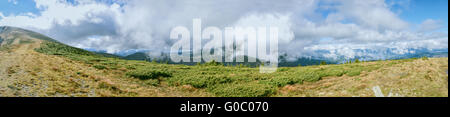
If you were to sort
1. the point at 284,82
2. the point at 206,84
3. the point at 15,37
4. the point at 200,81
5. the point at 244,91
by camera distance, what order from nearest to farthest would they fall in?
the point at 244,91 < the point at 284,82 < the point at 206,84 < the point at 200,81 < the point at 15,37

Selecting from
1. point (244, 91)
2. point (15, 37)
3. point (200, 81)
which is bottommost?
point (244, 91)

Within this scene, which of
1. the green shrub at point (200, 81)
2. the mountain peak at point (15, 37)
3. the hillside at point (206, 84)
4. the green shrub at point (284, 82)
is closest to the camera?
the hillside at point (206, 84)

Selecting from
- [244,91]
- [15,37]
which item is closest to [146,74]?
[244,91]

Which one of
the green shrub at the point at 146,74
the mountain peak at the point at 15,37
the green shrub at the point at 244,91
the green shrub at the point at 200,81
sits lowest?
the green shrub at the point at 244,91

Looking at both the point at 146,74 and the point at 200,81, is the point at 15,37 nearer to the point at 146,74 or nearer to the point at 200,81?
the point at 146,74

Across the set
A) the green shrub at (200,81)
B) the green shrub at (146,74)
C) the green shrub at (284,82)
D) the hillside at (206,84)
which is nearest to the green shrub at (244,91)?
the hillside at (206,84)

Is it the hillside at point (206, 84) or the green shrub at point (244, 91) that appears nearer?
the hillside at point (206, 84)

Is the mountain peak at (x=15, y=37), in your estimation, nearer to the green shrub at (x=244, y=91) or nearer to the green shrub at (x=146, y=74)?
the green shrub at (x=146, y=74)

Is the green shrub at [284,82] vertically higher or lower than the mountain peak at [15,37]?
lower

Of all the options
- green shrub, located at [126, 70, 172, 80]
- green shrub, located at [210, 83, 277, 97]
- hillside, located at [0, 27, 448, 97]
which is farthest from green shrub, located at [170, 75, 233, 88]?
green shrub, located at [126, 70, 172, 80]
